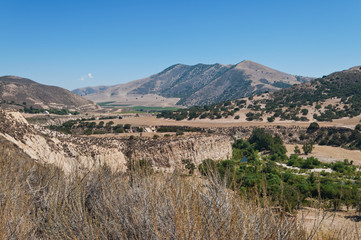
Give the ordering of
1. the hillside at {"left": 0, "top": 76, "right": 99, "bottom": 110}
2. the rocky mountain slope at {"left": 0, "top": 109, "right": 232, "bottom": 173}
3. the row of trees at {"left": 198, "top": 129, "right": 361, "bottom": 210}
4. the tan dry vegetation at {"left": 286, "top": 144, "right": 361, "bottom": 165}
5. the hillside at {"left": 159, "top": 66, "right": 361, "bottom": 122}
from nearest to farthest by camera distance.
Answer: the row of trees at {"left": 198, "top": 129, "right": 361, "bottom": 210} → the rocky mountain slope at {"left": 0, "top": 109, "right": 232, "bottom": 173} → the tan dry vegetation at {"left": 286, "top": 144, "right": 361, "bottom": 165} → the hillside at {"left": 159, "top": 66, "right": 361, "bottom": 122} → the hillside at {"left": 0, "top": 76, "right": 99, "bottom": 110}

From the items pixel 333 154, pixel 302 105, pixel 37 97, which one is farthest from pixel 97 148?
pixel 37 97

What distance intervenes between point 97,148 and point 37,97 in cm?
12119

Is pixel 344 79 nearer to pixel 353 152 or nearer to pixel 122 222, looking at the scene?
pixel 353 152

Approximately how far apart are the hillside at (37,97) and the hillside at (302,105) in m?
67.5

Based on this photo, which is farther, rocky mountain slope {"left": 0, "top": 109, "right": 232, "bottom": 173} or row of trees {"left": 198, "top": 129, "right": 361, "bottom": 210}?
rocky mountain slope {"left": 0, "top": 109, "right": 232, "bottom": 173}

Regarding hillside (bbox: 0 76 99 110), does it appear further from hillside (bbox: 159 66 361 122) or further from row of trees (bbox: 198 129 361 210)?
row of trees (bbox: 198 129 361 210)

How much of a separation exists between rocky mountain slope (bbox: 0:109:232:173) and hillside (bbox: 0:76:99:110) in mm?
84479

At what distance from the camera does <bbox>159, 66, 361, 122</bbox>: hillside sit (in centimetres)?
6788

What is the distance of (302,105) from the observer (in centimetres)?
7500

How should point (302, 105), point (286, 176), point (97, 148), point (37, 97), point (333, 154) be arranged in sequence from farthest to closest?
point (37, 97) < point (302, 105) < point (333, 154) < point (286, 176) < point (97, 148)

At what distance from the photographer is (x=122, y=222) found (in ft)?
21.5

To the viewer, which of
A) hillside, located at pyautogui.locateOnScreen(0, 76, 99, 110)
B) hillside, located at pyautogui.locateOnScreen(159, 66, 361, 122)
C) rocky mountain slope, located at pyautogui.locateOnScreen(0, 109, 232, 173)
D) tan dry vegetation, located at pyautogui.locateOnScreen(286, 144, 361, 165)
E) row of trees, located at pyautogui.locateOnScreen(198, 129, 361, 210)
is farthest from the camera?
hillside, located at pyautogui.locateOnScreen(0, 76, 99, 110)

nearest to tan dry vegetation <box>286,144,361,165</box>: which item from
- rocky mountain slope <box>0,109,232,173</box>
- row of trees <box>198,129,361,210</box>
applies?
row of trees <box>198,129,361,210</box>

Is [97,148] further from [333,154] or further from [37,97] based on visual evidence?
[37,97]
